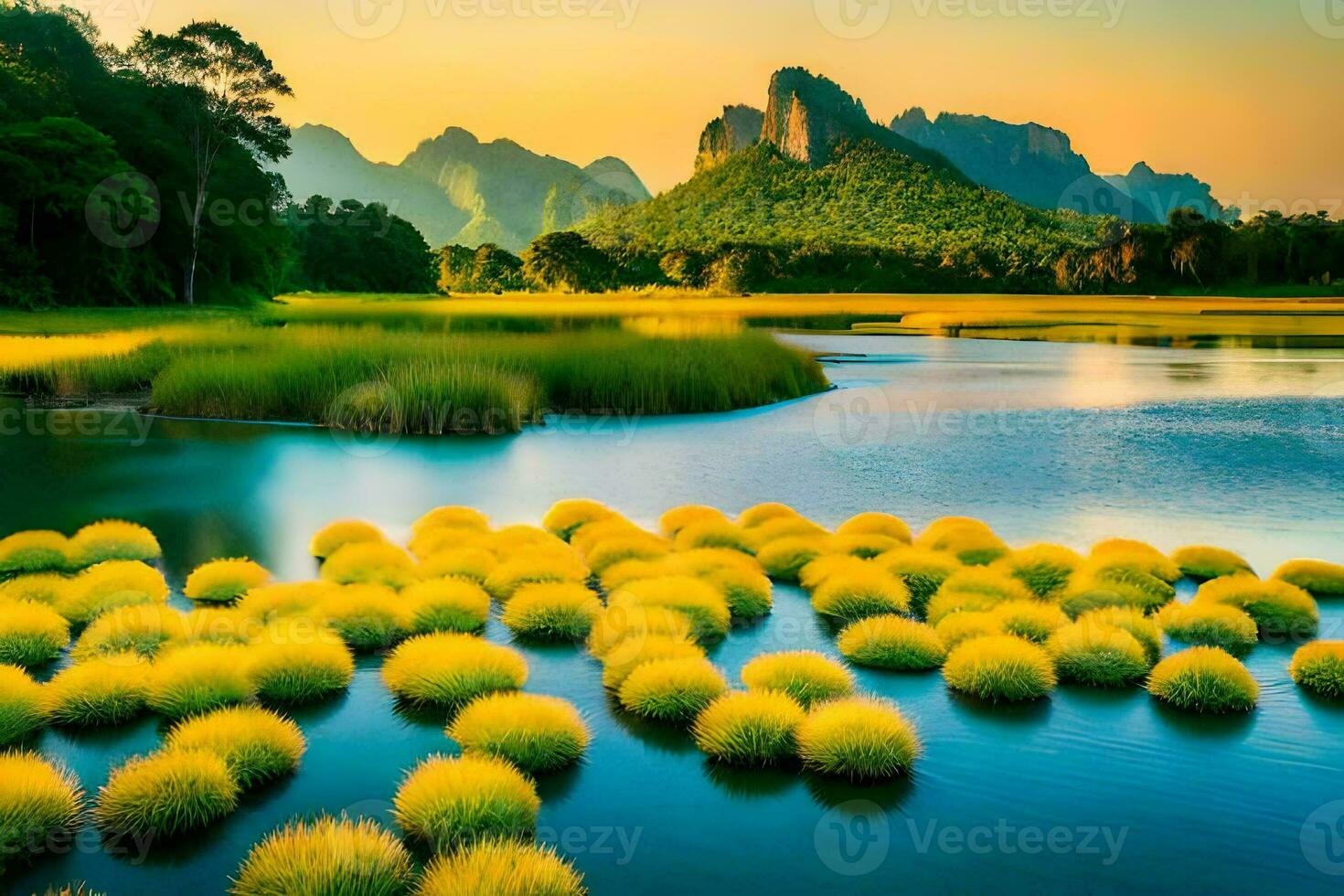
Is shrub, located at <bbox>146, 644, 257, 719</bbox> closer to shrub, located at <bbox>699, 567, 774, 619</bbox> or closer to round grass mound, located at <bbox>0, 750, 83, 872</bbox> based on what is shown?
round grass mound, located at <bbox>0, 750, 83, 872</bbox>

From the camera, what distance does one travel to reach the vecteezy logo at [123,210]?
37.3 meters

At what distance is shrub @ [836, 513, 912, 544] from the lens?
9594mm

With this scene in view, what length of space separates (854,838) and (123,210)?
137 feet

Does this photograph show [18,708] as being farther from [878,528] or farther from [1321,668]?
[1321,668]

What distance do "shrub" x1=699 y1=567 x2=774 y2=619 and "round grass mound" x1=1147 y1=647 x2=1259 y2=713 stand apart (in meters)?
2.80

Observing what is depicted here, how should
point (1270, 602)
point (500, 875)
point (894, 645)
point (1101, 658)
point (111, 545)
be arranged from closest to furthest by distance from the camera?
point (500, 875), point (1101, 658), point (894, 645), point (1270, 602), point (111, 545)

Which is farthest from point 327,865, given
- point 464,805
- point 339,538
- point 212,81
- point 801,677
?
point 212,81

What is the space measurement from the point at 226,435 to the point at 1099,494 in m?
14.3

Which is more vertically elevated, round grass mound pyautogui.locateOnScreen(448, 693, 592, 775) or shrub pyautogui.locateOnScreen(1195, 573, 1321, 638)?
shrub pyautogui.locateOnScreen(1195, 573, 1321, 638)

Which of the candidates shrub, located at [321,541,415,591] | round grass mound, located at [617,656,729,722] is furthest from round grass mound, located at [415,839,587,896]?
shrub, located at [321,541,415,591]

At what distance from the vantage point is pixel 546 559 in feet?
27.3

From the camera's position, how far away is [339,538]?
32.2ft

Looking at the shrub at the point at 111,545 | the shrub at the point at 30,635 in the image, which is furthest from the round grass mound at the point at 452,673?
the shrub at the point at 111,545

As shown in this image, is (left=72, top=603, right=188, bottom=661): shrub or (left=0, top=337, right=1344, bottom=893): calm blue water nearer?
(left=0, top=337, right=1344, bottom=893): calm blue water
